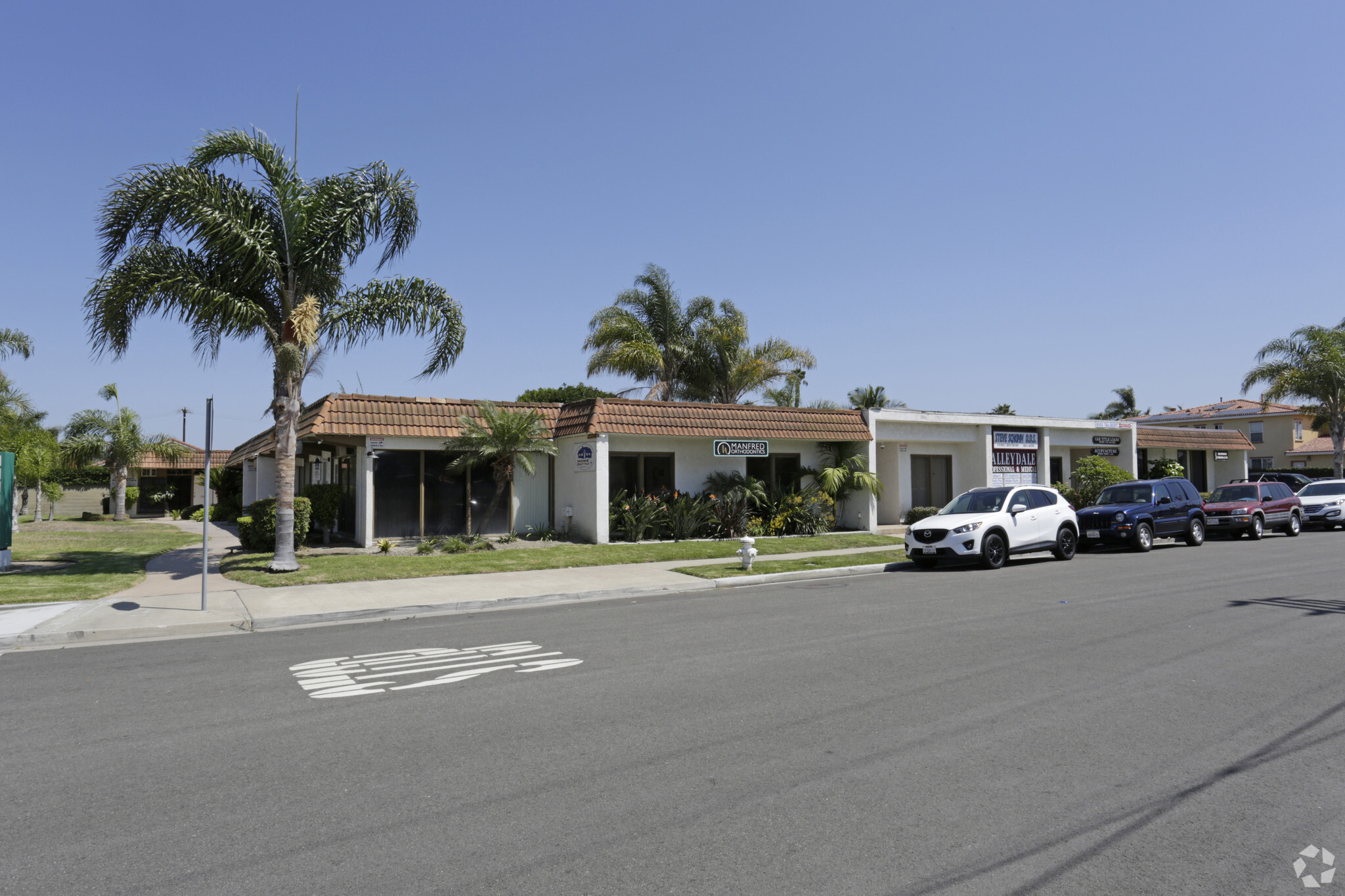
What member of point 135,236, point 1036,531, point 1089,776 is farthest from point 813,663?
point 135,236

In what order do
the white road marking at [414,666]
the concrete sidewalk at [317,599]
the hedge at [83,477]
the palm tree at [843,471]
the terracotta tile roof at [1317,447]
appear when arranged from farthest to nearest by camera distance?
the terracotta tile roof at [1317,447]
the hedge at [83,477]
the palm tree at [843,471]
the concrete sidewalk at [317,599]
the white road marking at [414,666]

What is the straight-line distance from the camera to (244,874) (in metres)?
3.81

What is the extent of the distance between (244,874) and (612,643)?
18.5 feet

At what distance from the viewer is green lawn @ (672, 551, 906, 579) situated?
16.0 meters

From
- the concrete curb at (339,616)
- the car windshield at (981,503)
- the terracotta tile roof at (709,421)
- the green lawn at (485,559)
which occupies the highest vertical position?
the terracotta tile roof at (709,421)

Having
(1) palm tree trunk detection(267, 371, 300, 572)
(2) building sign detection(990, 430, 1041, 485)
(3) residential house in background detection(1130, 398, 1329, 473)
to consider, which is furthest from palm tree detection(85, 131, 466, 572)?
(3) residential house in background detection(1130, 398, 1329, 473)

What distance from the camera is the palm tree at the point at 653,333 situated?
99.7 feet

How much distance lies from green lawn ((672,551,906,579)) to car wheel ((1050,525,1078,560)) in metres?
3.29

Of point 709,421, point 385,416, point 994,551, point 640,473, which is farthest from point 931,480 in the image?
point 385,416

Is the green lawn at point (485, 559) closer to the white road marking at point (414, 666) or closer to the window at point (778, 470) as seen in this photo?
the window at point (778, 470)

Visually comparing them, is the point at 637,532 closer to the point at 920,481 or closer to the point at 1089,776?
the point at 920,481

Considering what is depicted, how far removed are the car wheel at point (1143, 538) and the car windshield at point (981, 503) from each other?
455 cm

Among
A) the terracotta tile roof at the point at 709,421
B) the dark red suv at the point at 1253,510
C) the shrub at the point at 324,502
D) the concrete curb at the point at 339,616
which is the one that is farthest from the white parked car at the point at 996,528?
the shrub at the point at 324,502

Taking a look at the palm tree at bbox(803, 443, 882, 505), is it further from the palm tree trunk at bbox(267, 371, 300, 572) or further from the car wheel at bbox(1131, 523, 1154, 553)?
the palm tree trunk at bbox(267, 371, 300, 572)
